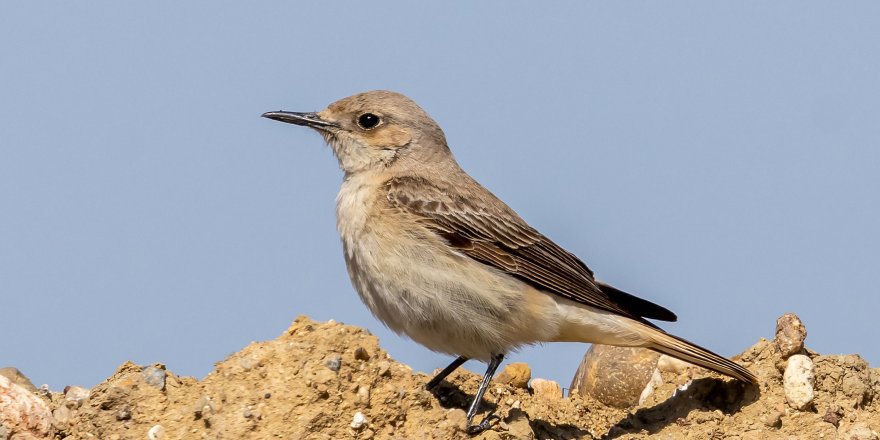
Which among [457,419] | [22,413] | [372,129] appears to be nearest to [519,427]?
[457,419]

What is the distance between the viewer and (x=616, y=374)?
410 inches

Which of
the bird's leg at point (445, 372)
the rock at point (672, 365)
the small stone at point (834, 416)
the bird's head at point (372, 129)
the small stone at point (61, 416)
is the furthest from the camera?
the bird's head at point (372, 129)

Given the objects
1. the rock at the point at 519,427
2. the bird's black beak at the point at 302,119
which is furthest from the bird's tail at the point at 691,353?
the bird's black beak at the point at 302,119

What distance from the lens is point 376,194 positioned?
9.74 meters

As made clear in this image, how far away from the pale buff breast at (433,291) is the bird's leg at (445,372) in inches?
17.3

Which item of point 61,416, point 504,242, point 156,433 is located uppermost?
point 504,242

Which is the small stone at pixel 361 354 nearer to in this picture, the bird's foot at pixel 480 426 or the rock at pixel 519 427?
the bird's foot at pixel 480 426

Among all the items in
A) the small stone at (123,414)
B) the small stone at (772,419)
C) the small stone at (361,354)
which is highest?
the small stone at (361,354)

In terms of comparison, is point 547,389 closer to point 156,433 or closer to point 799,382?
point 799,382

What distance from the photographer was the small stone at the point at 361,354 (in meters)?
8.77

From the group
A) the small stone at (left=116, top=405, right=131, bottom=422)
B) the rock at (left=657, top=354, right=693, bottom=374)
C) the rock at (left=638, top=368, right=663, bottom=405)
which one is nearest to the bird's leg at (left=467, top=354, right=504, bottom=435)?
the rock at (left=638, top=368, right=663, bottom=405)

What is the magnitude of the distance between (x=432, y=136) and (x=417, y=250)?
5.75 feet

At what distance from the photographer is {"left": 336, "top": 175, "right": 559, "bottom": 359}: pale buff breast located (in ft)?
30.2

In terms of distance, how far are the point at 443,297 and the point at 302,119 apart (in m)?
2.37
